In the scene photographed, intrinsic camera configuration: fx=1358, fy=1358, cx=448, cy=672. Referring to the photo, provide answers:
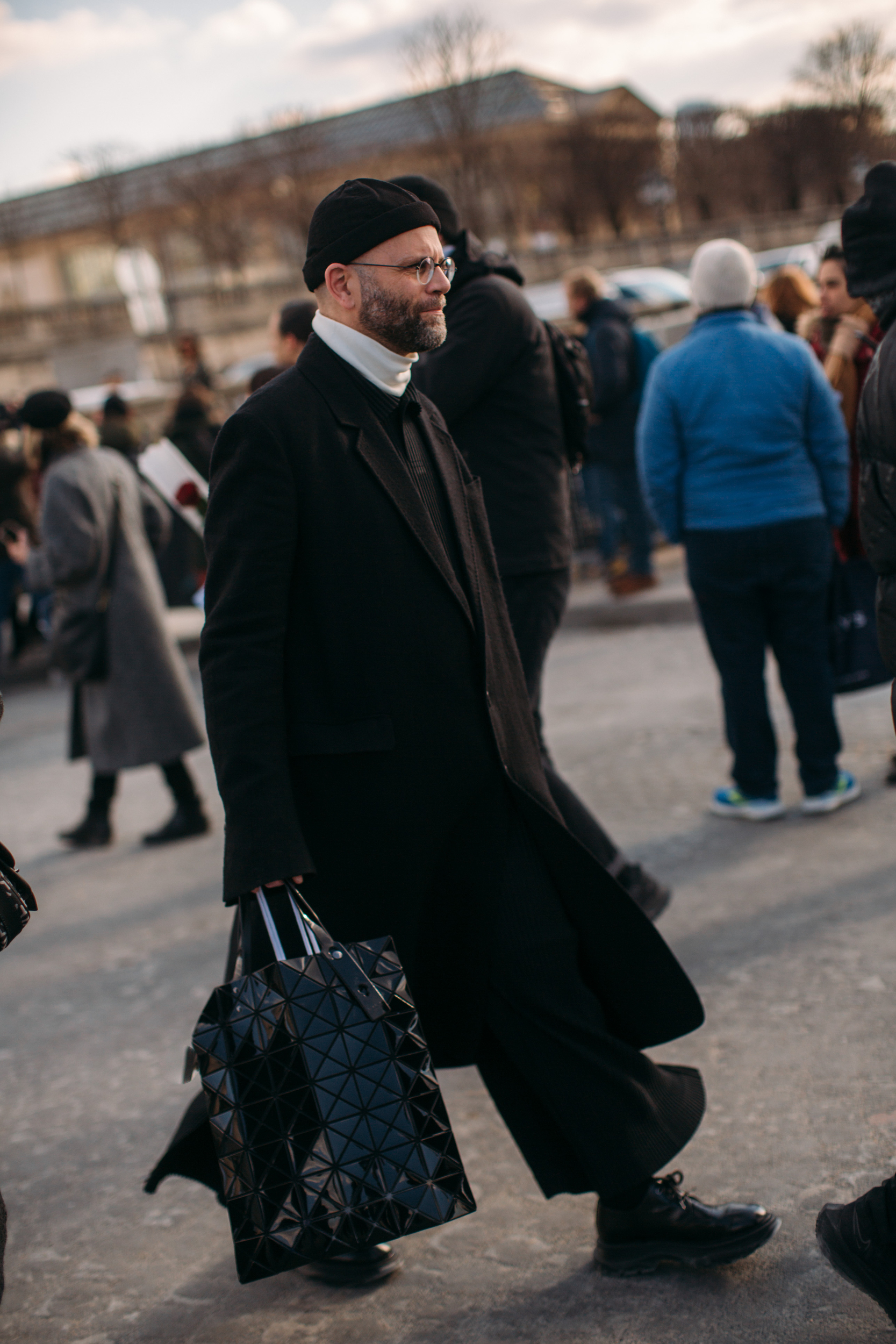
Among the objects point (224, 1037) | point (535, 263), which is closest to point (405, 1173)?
point (224, 1037)

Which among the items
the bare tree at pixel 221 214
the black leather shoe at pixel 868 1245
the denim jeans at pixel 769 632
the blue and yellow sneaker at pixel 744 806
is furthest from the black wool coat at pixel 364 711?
the bare tree at pixel 221 214

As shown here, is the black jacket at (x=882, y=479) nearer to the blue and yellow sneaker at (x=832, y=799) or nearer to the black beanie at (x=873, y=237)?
the black beanie at (x=873, y=237)

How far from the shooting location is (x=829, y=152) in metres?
70.3

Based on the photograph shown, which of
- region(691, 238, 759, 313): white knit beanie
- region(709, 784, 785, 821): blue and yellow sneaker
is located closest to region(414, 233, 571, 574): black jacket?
region(691, 238, 759, 313): white knit beanie

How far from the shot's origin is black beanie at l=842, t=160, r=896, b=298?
2.41 metres

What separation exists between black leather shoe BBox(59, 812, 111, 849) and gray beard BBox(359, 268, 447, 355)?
13.5 feet

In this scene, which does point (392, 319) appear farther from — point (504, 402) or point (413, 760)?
point (504, 402)

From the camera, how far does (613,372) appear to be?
8.77 metres

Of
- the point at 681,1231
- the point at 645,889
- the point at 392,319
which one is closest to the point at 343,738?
the point at 392,319

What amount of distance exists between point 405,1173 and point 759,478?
10.6 ft

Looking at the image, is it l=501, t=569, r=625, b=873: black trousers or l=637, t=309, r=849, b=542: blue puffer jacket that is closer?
l=501, t=569, r=625, b=873: black trousers

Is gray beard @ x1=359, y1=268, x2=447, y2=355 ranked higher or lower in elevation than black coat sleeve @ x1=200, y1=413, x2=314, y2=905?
higher

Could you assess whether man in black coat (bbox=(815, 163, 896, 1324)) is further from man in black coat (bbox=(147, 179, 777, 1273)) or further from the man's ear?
the man's ear

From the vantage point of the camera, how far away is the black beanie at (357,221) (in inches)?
95.7
